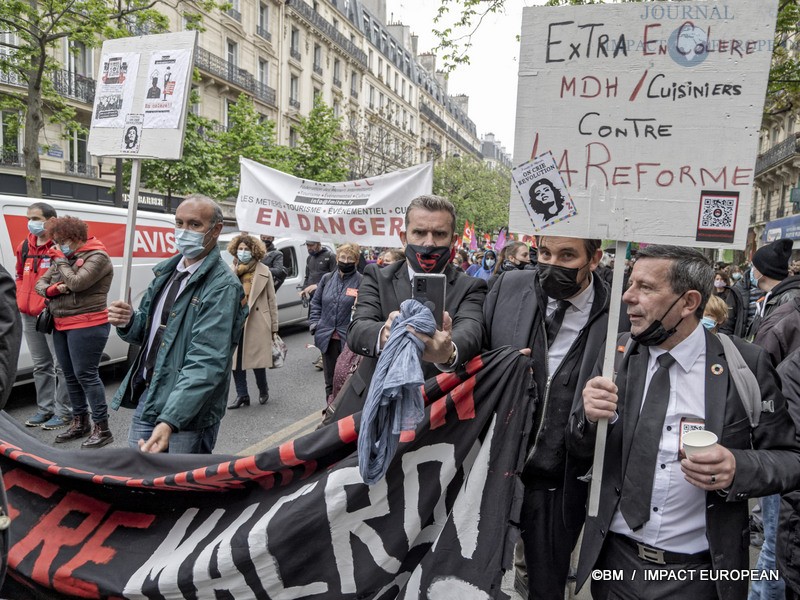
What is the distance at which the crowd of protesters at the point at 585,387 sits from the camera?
204cm

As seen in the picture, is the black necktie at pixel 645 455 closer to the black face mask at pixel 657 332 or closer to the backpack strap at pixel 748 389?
the black face mask at pixel 657 332

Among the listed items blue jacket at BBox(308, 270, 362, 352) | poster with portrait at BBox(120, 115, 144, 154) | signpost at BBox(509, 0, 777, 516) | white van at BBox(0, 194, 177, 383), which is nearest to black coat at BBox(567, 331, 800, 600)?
signpost at BBox(509, 0, 777, 516)

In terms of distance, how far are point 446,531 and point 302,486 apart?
22.9 inches

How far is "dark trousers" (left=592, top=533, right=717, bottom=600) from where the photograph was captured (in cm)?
206

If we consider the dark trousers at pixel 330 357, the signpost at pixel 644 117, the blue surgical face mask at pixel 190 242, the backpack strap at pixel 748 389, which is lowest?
the dark trousers at pixel 330 357

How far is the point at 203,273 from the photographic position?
315cm

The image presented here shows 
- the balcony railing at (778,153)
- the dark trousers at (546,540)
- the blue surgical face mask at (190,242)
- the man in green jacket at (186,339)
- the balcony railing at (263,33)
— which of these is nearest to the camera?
the dark trousers at (546,540)

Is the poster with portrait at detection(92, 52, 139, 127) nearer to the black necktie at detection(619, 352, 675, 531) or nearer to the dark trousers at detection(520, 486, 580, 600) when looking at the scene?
the dark trousers at detection(520, 486, 580, 600)

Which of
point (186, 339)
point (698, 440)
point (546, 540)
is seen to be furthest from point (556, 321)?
point (186, 339)

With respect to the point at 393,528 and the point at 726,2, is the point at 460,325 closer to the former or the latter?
the point at 393,528

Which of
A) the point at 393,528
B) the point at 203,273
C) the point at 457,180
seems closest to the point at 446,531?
the point at 393,528

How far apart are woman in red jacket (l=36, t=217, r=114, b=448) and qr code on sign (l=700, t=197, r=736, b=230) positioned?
16.4 ft

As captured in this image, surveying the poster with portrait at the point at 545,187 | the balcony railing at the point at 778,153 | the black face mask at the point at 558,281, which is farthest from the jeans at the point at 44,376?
the balcony railing at the point at 778,153

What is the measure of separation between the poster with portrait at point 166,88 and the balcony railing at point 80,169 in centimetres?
2326
